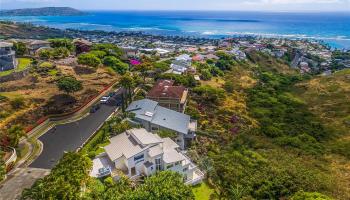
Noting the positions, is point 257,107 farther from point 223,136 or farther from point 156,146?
point 156,146

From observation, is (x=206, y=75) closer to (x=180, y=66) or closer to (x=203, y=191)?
(x=180, y=66)

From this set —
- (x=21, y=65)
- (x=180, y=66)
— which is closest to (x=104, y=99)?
(x=21, y=65)

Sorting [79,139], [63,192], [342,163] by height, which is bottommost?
[342,163]

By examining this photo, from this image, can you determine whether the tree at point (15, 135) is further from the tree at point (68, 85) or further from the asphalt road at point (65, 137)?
the tree at point (68, 85)

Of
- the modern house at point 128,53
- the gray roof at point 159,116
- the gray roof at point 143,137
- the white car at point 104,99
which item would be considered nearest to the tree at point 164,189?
the gray roof at point 143,137

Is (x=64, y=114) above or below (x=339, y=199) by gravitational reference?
above

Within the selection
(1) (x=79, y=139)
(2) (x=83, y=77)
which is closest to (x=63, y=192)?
(1) (x=79, y=139)
